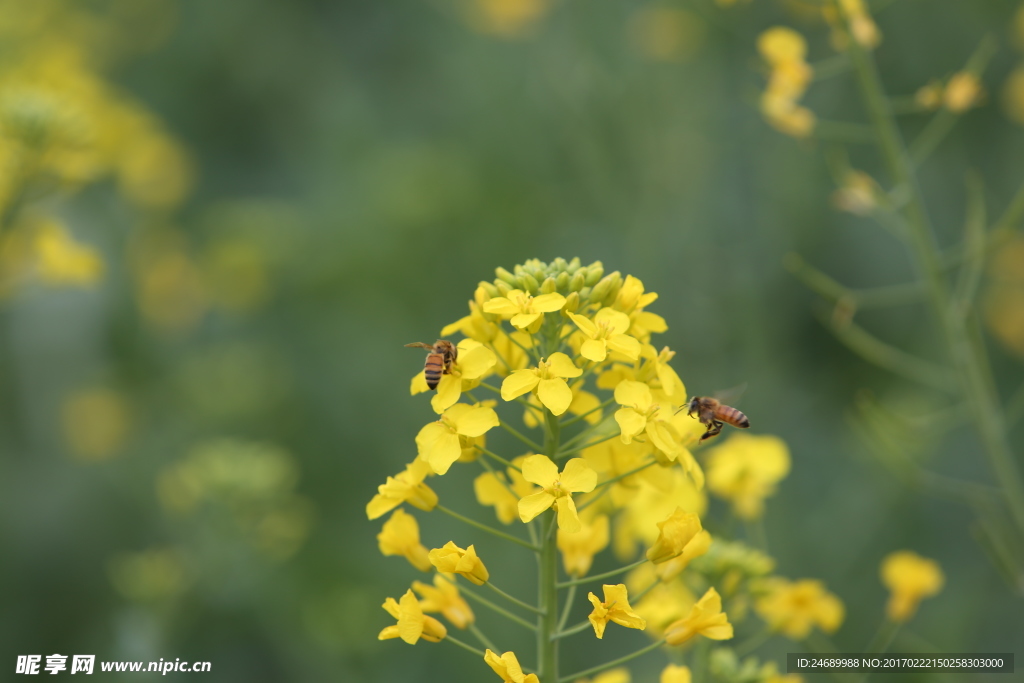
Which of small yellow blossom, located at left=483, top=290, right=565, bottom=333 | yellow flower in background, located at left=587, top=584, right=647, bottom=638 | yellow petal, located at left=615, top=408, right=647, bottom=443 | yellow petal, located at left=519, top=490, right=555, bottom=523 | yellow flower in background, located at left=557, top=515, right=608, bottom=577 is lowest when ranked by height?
yellow flower in background, located at left=587, top=584, right=647, bottom=638

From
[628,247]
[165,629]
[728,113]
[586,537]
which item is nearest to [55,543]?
[165,629]

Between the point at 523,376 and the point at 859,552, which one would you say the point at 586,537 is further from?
the point at 859,552

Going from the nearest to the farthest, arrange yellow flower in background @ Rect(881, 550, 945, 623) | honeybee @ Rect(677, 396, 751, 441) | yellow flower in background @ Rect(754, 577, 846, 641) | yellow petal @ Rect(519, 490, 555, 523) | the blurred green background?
yellow petal @ Rect(519, 490, 555, 523) → honeybee @ Rect(677, 396, 751, 441) → yellow flower in background @ Rect(754, 577, 846, 641) → yellow flower in background @ Rect(881, 550, 945, 623) → the blurred green background

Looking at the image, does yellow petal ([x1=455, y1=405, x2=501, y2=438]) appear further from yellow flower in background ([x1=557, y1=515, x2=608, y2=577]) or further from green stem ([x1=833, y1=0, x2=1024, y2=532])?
green stem ([x1=833, y1=0, x2=1024, y2=532])

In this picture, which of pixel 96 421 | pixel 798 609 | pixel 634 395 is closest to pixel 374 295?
pixel 96 421

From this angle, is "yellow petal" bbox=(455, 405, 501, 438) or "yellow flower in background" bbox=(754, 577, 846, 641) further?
"yellow flower in background" bbox=(754, 577, 846, 641)

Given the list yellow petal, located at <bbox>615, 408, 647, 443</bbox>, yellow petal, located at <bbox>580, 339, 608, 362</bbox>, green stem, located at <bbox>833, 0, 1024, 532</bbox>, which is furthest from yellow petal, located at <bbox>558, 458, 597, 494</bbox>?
green stem, located at <bbox>833, 0, 1024, 532</bbox>
